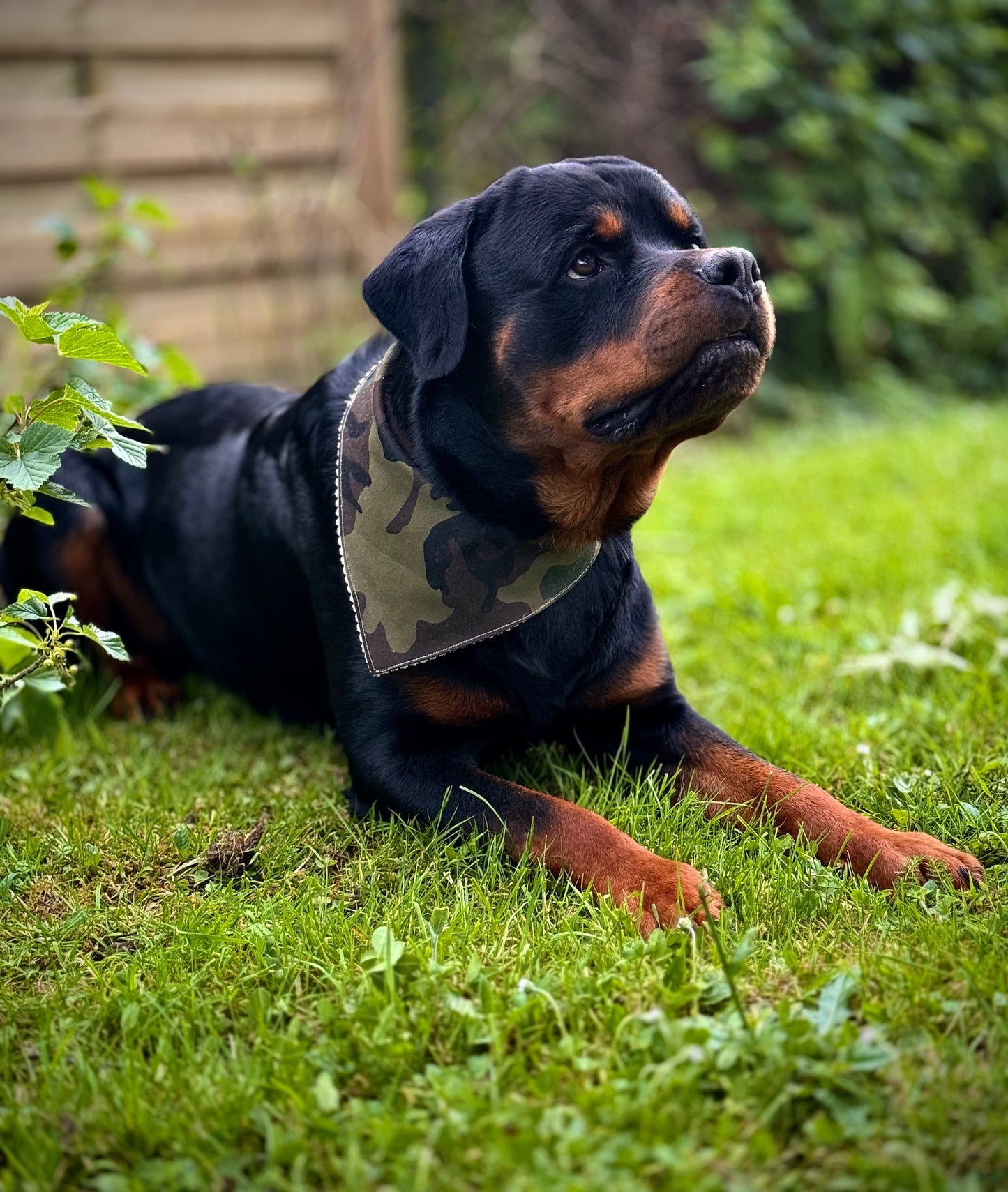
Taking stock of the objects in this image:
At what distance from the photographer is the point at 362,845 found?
2.29m

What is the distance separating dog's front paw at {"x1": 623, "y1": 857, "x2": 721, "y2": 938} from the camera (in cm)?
194

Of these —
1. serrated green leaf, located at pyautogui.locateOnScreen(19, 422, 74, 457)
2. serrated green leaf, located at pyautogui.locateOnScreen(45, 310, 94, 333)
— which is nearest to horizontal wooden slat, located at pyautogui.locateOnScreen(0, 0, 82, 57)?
serrated green leaf, located at pyautogui.locateOnScreen(45, 310, 94, 333)

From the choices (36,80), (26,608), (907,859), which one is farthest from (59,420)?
(36,80)

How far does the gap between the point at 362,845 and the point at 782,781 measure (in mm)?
837

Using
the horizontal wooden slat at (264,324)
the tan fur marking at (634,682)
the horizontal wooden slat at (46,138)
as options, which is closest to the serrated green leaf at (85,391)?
the tan fur marking at (634,682)

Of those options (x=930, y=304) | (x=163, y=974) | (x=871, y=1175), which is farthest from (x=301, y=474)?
(x=930, y=304)

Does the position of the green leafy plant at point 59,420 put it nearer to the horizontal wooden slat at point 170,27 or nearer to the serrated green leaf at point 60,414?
the serrated green leaf at point 60,414

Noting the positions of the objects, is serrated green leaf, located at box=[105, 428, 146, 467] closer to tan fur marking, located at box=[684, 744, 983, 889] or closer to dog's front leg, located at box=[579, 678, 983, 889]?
dog's front leg, located at box=[579, 678, 983, 889]

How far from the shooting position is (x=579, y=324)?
89.6 inches

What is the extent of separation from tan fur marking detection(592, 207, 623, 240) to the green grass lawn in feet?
3.62

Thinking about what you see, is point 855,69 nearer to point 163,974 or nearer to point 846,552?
point 846,552

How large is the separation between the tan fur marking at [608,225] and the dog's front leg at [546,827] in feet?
3.53

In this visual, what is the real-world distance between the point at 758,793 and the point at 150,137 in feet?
15.0

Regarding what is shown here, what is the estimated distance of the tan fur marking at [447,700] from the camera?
2.38 m
